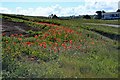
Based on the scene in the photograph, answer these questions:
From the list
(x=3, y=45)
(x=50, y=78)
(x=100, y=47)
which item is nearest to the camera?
(x=50, y=78)

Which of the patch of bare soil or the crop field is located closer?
the crop field

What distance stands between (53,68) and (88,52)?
274 cm

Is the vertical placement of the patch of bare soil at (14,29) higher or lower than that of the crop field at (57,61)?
higher

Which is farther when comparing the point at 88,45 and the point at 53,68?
the point at 88,45

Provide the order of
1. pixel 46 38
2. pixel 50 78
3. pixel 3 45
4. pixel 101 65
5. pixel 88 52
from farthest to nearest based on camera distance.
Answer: pixel 46 38 → pixel 88 52 → pixel 3 45 → pixel 101 65 → pixel 50 78

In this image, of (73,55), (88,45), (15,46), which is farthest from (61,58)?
(88,45)

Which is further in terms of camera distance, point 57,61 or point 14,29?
point 14,29

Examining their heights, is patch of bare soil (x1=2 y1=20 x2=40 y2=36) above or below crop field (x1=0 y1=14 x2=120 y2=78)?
above

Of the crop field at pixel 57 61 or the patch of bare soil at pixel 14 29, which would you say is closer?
the crop field at pixel 57 61

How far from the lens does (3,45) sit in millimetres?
8289

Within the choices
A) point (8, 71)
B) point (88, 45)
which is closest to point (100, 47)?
point (88, 45)

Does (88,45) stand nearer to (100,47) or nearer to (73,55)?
(100,47)

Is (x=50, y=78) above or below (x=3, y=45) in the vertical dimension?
below

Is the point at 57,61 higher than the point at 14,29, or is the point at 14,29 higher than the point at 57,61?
the point at 14,29
